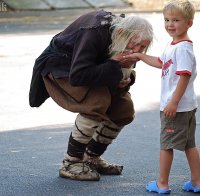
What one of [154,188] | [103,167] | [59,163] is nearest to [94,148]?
[103,167]

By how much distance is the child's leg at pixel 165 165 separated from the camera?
16.1ft

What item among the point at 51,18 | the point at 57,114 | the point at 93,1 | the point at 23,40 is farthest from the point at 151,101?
the point at 93,1

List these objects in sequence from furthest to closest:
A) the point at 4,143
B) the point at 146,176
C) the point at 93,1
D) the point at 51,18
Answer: the point at 93,1, the point at 51,18, the point at 4,143, the point at 146,176

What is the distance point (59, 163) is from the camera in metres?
5.93

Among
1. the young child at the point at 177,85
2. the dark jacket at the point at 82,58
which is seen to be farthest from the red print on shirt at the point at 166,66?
the dark jacket at the point at 82,58

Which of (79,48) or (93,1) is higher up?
(79,48)

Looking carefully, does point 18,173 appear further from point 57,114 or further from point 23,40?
point 23,40

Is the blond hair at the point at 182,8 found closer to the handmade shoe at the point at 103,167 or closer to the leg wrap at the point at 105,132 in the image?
the leg wrap at the point at 105,132

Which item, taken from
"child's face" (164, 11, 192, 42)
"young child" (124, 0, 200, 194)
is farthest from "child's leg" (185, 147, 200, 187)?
"child's face" (164, 11, 192, 42)

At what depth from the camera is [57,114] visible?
8609 mm

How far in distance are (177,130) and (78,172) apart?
927 millimetres

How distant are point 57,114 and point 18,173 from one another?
Result: 305 cm

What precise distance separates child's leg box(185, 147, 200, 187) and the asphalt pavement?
5.1 inches

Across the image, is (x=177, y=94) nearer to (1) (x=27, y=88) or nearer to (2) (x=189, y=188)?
(2) (x=189, y=188)
